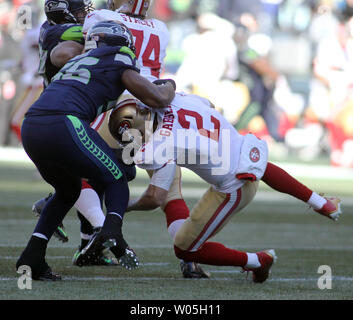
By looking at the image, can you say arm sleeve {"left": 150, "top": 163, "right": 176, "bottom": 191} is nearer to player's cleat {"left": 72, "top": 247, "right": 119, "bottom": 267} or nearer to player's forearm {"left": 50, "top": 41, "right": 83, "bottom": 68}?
player's cleat {"left": 72, "top": 247, "right": 119, "bottom": 267}

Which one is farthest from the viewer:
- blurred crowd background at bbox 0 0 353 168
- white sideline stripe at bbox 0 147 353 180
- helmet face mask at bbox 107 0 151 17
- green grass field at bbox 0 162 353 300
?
blurred crowd background at bbox 0 0 353 168

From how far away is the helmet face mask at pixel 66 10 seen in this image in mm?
5902

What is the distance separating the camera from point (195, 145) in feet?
15.6

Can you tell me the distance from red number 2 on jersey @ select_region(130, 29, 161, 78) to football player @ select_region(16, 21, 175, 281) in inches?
35.1

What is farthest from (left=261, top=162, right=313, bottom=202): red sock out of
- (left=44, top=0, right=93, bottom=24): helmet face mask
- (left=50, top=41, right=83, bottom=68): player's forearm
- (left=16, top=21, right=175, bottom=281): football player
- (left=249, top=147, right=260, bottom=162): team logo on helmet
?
(left=44, top=0, right=93, bottom=24): helmet face mask

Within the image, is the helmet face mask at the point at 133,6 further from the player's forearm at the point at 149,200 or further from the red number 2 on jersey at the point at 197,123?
the red number 2 on jersey at the point at 197,123

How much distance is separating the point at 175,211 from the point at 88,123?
955mm

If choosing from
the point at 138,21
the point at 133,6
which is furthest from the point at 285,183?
the point at 133,6

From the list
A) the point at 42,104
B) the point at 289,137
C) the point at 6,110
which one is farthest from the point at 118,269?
the point at 289,137

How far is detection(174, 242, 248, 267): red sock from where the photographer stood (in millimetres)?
4945

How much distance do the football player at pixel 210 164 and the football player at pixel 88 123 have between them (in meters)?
0.13

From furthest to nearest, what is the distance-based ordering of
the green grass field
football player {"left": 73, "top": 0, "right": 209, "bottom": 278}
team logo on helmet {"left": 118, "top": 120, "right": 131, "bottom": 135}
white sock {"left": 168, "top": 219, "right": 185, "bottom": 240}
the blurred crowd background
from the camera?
1. the blurred crowd background
2. football player {"left": 73, "top": 0, "right": 209, "bottom": 278}
3. white sock {"left": 168, "top": 219, "right": 185, "bottom": 240}
4. team logo on helmet {"left": 118, "top": 120, "right": 131, "bottom": 135}
5. the green grass field
